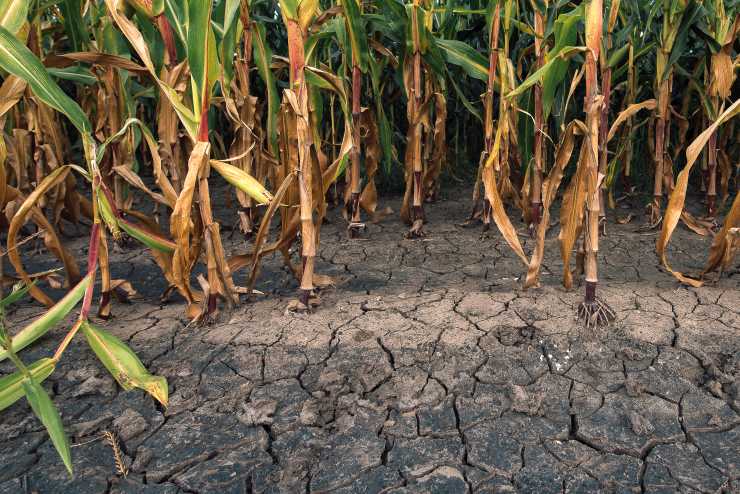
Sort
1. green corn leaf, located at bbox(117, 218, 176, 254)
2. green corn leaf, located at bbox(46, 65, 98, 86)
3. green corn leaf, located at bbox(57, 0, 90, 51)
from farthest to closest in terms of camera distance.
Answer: green corn leaf, located at bbox(57, 0, 90, 51) < green corn leaf, located at bbox(46, 65, 98, 86) < green corn leaf, located at bbox(117, 218, 176, 254)

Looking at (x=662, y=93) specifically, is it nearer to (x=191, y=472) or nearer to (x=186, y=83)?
(x=186, y=83)

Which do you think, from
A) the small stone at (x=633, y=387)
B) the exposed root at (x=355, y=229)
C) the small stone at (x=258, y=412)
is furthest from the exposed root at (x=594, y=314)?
the exposed root at (x=355, y=229)

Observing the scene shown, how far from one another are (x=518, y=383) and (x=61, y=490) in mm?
1159

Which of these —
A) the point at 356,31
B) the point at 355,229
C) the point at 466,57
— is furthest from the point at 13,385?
the point at 466,57

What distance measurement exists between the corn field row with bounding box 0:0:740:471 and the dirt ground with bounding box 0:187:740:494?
11cm

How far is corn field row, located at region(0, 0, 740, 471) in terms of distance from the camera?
159cm

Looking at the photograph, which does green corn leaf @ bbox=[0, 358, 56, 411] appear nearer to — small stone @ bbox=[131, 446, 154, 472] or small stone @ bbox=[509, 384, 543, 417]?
small stone @ bbox=[131, 446, 154, 472]

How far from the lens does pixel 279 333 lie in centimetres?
188

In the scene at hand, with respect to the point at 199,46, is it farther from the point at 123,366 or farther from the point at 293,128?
the point at 123,366

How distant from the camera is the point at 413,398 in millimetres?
1589

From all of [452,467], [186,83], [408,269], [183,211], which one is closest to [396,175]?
[408,269]

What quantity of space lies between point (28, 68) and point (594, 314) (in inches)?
66.3

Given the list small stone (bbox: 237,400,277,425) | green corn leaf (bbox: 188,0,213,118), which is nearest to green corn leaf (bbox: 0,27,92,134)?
green corn leaf (bbox: 188,0,213,118)

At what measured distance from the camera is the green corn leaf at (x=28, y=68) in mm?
1296
